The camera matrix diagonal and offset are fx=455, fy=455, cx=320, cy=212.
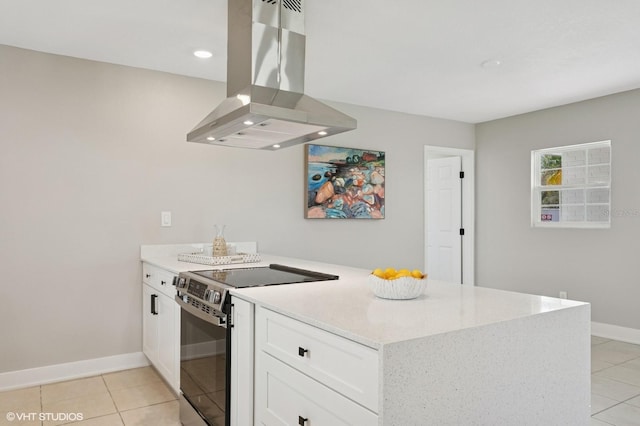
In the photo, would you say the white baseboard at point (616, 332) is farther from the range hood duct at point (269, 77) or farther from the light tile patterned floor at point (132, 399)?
the range hood duct at point (269, 77)

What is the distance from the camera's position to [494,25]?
2.78 m

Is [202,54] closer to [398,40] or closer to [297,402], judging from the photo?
[398,40]

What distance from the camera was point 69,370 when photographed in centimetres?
330

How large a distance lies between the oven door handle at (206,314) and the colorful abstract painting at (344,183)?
207cm

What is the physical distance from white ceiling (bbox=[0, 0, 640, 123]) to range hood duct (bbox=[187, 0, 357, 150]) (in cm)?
28

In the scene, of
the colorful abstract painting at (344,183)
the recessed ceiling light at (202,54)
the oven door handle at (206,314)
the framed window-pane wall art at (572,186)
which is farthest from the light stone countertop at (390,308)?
the framed window-pane wall art at (572,186)


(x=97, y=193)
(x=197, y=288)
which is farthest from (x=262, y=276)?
(x=97, y=193)

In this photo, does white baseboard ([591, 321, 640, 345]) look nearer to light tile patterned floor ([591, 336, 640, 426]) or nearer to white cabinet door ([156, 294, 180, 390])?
light tile patterned floor ([591, 336, 640, 426])

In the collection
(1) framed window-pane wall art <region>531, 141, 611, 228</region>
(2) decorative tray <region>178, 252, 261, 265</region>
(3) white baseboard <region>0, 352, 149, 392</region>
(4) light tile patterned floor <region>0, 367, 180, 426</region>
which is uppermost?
(1) framed window-pane wall art <region>531, 141, 611, 228</region>

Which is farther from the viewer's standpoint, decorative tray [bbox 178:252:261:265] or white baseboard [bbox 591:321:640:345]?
white baseboard [bbox 591:321:640:345]

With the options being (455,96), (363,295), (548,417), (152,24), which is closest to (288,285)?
(363,295)

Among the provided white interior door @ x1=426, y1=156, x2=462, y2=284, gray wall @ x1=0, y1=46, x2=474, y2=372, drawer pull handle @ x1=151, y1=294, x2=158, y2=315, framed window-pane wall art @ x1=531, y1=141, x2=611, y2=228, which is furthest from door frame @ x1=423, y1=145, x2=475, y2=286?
drawer pull handle @ x1=151, y1=294, x2=158, y2=315

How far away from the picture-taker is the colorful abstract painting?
4414 mm

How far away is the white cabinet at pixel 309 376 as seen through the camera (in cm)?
130
